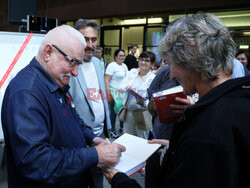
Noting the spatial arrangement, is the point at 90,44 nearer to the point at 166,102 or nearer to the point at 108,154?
the point at 166,102

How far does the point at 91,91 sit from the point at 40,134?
1.19 metres

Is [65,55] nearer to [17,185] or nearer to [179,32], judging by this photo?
[179,32]

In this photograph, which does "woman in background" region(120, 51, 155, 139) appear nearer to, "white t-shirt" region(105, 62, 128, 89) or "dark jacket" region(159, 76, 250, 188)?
"white t-shirt" region(105, 62, 128, 89)

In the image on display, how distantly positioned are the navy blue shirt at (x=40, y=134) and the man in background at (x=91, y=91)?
0.74 metres

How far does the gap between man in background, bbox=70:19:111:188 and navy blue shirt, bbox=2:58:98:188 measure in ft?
2.44

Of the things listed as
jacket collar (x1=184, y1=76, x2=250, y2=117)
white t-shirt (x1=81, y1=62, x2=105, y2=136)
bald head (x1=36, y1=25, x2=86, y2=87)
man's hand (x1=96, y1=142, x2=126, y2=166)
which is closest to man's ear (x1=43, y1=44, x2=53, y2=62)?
bald head (x1=36, y1=25, x2=86, y2=87)

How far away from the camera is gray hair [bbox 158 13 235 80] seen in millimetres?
873

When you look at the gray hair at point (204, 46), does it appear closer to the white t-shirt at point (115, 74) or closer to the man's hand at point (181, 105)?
the man's hand at point (181, 105)

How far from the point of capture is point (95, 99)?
2.22 metres

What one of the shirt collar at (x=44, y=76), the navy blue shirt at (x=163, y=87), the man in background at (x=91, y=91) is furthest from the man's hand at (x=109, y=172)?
the navy blue shirt at (x=163, y=87)

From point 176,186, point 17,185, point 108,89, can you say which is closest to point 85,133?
point 17,185

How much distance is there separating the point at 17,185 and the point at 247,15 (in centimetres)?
726

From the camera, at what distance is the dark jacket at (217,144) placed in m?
0.72

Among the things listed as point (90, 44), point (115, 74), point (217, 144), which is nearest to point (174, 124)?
point (217, 144)
